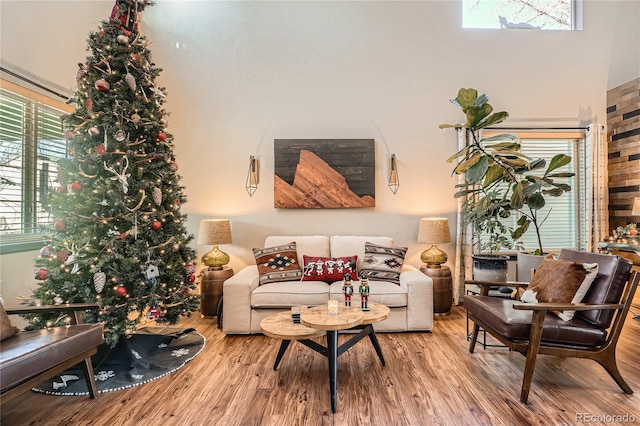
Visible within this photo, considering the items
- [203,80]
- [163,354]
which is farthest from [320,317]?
[203,80]

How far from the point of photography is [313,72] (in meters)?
4.15

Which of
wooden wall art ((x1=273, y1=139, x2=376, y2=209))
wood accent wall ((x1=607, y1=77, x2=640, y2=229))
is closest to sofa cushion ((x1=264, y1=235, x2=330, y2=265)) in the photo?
wooden wall art ((x1=273, y1=139, x2=376, y2=209))

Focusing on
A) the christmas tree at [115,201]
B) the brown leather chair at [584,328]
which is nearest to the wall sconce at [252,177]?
the christmas tree at [115,201]

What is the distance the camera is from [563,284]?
2.28m

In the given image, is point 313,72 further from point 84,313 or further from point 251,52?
point 84,313

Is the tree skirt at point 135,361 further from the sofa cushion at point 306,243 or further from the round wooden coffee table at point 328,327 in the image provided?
the sofa cushion at point 306,243

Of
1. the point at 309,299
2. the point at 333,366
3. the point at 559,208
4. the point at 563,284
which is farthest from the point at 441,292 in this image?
the point at 559,208

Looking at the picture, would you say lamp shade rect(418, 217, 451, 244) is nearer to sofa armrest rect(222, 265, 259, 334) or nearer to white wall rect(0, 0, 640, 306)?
white wall rect(0, 0, 640, 306)

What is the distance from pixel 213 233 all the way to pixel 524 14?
5084mm

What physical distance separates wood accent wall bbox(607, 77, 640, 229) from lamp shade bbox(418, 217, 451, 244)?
2552mm

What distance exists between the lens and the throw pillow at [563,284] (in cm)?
220

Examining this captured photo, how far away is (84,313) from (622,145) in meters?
6.34

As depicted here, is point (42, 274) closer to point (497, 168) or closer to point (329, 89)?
point (329, 89)

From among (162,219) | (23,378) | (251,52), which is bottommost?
(23,378)
